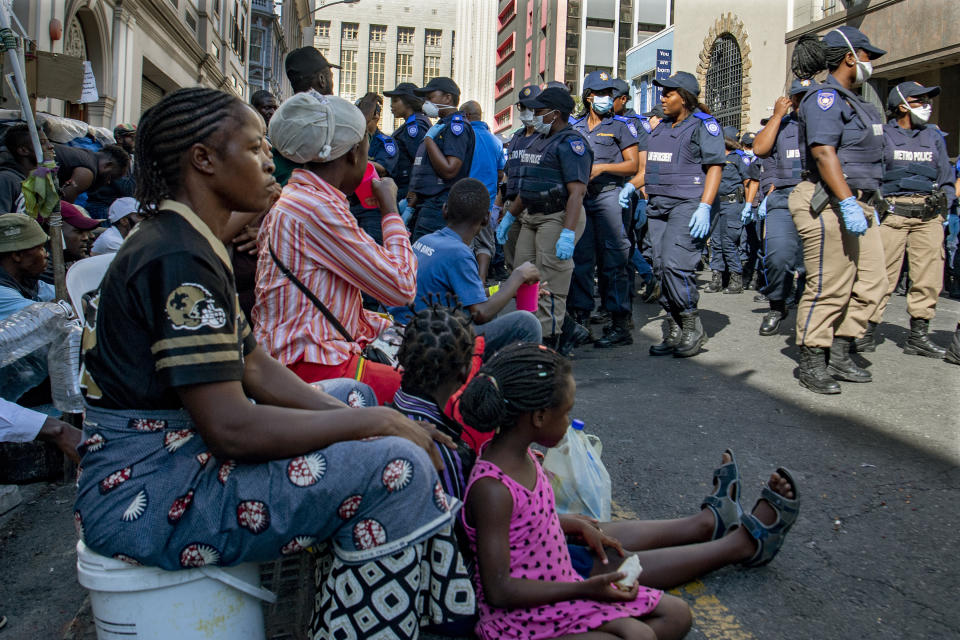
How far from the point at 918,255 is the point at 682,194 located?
2.14 meters

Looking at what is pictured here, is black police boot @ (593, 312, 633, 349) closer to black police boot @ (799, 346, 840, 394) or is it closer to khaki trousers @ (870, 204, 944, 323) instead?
black police boot @ (799, 346, 840, 394)

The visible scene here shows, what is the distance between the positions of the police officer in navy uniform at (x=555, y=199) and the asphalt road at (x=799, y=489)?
1.50ft

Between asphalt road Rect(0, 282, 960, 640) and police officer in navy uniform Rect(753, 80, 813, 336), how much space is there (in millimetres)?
842

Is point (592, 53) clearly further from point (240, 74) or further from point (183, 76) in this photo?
point (183, 76)

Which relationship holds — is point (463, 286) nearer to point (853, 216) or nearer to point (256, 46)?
point (853, 216)

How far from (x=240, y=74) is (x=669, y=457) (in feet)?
100

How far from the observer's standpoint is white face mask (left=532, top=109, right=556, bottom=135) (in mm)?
5939

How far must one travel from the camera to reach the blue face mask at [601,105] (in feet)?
26.5

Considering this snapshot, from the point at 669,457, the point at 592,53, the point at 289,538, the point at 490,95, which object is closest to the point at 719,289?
the point at 669,457

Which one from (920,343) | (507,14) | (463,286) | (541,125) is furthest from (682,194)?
(507,14)

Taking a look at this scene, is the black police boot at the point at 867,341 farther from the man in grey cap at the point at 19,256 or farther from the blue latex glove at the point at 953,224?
the man in grey cap at the point at 19,256

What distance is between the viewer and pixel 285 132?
2.71m

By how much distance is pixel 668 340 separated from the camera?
6.45 m

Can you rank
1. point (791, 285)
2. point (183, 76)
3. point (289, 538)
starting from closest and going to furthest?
point (289, 538), point (791, 285), point (183, 76)
